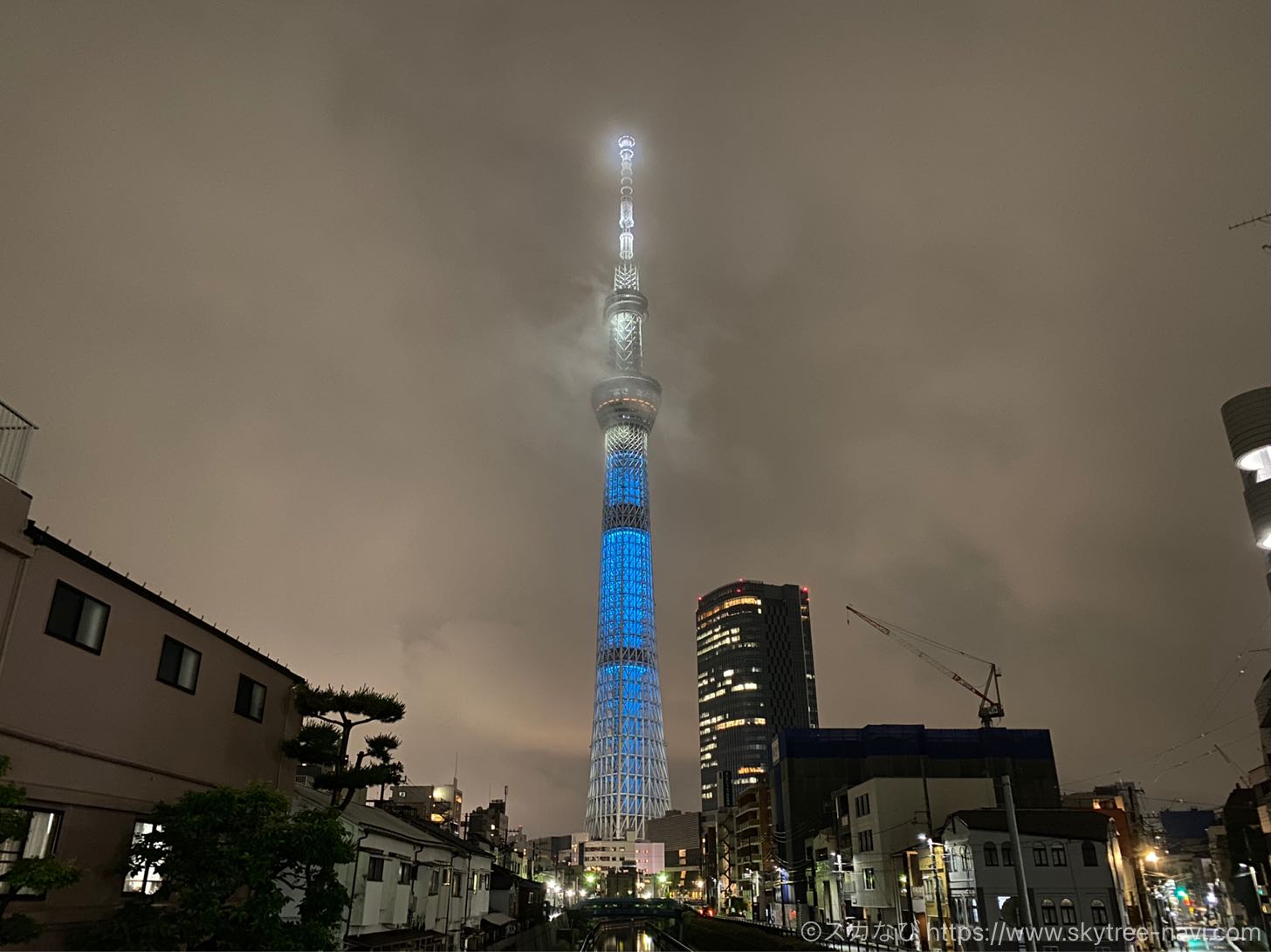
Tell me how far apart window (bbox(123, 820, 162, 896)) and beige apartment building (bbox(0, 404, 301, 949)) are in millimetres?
61

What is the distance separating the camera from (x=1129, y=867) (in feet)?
187

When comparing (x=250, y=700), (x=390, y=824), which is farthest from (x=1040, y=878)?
(x=250, y=700)

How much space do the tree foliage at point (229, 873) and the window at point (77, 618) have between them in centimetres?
357

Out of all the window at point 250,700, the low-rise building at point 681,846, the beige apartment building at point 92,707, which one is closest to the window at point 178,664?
the beige apartment building at point 92,707

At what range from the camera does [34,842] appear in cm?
1476

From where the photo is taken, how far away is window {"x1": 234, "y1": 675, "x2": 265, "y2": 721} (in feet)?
73.3

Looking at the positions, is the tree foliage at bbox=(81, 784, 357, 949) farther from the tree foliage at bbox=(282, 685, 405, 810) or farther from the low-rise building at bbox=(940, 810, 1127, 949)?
the low-rise building at bbox=(940, 810, 1127, 949)

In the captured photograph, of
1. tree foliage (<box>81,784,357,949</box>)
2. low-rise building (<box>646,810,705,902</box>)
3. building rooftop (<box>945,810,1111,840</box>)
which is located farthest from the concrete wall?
low-rise building (<box>646,810,705,902</box>)

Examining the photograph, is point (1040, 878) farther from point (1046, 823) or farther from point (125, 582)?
point (125, 582)

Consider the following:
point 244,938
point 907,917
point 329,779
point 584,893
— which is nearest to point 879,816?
point 907,917

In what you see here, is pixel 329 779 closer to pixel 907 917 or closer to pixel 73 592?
pixel 73 592

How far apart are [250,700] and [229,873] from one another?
7.60 m

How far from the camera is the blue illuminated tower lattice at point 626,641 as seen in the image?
5517 inches

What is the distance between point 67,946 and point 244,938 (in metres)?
2.83
